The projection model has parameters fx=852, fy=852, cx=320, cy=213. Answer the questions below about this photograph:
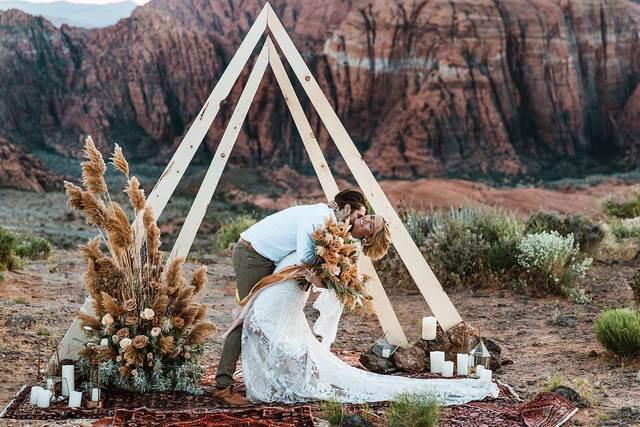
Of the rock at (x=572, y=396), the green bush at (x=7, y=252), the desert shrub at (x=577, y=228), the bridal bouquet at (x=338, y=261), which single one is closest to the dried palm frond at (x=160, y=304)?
the bridal bouquet at (x=338, y=261)

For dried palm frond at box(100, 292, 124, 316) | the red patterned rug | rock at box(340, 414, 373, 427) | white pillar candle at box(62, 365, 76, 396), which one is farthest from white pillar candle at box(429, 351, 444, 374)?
white pillar candle at box(62, 365, 76, 396)

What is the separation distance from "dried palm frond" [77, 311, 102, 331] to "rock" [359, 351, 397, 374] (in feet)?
6.21

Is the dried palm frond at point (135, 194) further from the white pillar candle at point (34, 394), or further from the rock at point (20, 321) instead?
the rock at point (20, 321)

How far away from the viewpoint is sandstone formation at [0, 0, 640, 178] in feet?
125

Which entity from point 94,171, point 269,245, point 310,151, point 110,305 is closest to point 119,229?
point 94,171

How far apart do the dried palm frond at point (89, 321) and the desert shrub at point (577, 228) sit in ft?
23.5

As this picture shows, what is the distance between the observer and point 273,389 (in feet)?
16.4

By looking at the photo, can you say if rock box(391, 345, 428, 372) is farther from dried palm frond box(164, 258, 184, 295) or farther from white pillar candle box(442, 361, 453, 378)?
dried palm frond box(164, 258, 184, 295)

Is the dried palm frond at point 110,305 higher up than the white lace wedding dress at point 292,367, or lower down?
higher up

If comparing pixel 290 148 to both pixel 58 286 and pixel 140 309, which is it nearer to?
Answer: pixel 58 286

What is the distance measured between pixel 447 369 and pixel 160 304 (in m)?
2.00

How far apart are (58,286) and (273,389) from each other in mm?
5195

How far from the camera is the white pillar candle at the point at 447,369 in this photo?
5762 millimetres

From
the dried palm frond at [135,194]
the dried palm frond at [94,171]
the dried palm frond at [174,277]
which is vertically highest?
the dried palm frond at [94,171]
